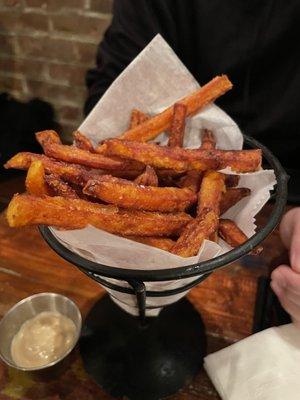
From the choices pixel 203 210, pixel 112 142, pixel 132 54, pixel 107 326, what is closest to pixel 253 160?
pixel 203 210

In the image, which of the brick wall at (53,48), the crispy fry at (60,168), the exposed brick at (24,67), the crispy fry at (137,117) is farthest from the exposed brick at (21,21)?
the crispy fry at (60,168)

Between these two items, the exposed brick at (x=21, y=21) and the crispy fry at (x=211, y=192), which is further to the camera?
the exposed brick at (x=21, y=21)

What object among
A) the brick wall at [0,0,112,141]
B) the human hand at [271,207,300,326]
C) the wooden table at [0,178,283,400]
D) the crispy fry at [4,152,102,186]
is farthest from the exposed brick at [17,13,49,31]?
the human hand at [271,207,300,326]

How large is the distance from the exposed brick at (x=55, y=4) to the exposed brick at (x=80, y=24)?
0.15 feet

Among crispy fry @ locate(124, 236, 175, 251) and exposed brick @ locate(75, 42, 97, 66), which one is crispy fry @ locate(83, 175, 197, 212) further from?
exposed brick @ locate(75, 42, 97, 66)

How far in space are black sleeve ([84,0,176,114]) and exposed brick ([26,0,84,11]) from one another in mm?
787

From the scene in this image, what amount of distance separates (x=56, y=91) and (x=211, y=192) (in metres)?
2.03

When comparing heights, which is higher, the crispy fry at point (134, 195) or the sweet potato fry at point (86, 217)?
the crispy fry at point (134, 195)

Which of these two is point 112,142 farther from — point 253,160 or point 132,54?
point 132,54

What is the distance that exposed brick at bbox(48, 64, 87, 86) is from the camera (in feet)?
7.70

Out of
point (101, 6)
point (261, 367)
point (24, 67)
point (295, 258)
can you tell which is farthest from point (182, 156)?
point (24, 67)

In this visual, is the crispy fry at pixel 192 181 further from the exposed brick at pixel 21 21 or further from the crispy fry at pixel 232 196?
the exposed brick at pixel 21 21

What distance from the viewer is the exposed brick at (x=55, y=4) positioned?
210cm

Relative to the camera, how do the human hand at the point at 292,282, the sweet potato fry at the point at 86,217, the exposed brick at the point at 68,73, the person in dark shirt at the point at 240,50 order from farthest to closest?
the exposed brick at the point at 68,73, the person in dark shirt at the point at 240,50, the human hand at the point at 292,282, the sweet potato fry at the point at 86,217
